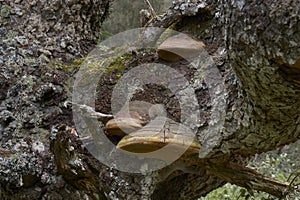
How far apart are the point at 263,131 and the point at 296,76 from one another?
300mm

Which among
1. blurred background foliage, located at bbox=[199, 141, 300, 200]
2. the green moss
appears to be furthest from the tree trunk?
blurred background foliage, located at bbox=[199, 141, 300, 200]

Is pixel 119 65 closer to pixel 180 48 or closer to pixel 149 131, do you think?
pixel 180 48

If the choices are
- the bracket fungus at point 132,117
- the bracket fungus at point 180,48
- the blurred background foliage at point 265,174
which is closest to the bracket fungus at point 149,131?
the bracket fungus at point 132,117

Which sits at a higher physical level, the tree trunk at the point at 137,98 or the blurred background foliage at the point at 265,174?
the tree trunk at the point at 137,98

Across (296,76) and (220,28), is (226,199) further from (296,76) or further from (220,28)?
(296,76)

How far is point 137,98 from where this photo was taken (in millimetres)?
1532

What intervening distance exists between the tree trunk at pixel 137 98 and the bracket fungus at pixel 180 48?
41mm

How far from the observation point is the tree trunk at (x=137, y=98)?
1057 millimetres

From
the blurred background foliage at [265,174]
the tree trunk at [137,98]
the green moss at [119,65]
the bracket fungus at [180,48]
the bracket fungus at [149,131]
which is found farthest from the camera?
the blurred background foliage at [265,174]

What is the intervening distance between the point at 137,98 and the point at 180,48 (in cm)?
19

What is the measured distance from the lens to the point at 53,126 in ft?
5.24

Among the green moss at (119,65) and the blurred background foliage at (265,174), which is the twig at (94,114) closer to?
the green moss at (119,65)

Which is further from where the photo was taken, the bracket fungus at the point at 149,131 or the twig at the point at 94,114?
the twig at the point at 94,114

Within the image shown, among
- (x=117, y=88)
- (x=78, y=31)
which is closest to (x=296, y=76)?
(x=117, y=88)
